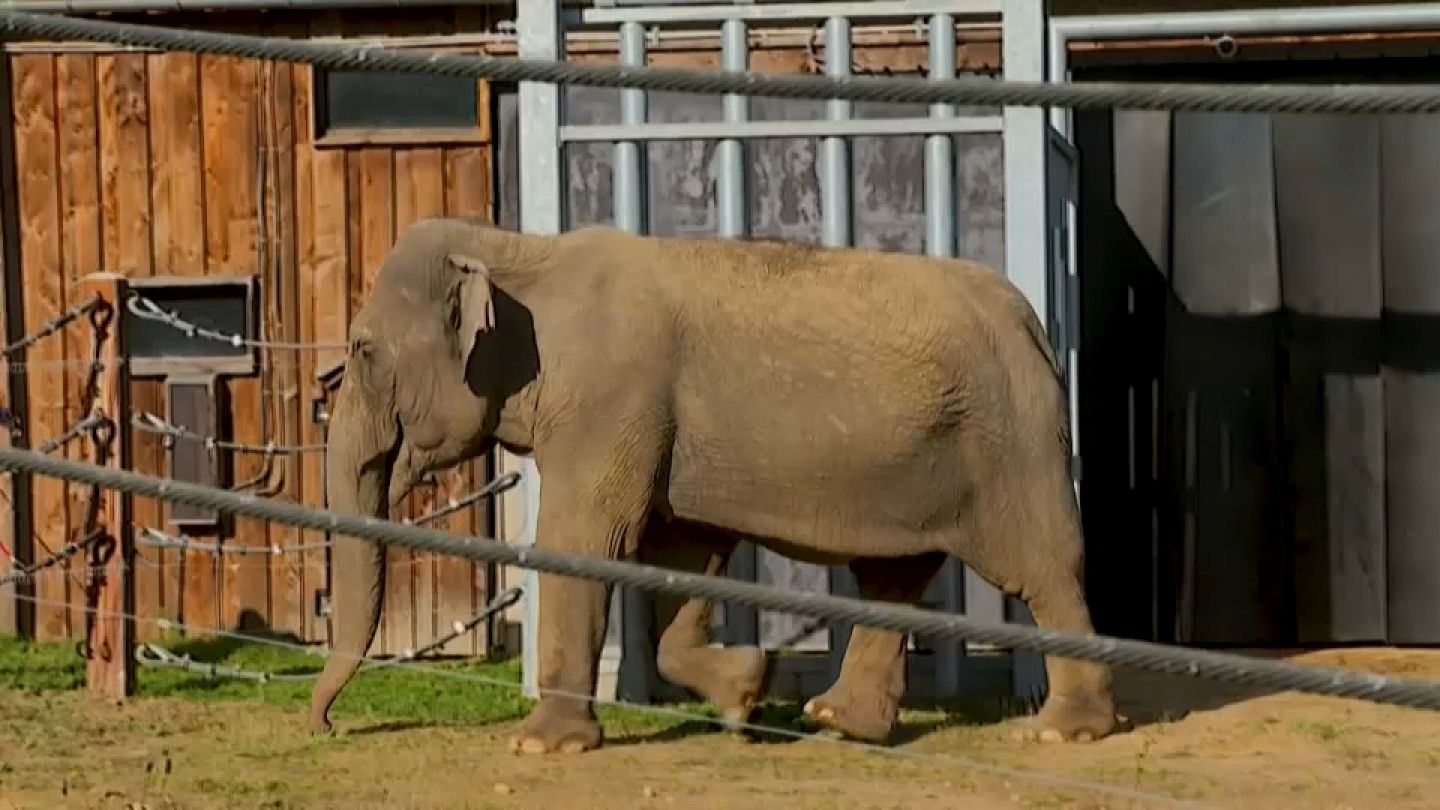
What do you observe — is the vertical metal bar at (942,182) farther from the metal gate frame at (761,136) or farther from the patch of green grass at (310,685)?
the patch of green grass at (310,685)

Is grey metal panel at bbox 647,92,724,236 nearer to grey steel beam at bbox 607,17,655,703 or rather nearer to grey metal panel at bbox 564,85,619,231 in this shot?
grey metal panel at bbox 564,85,619,231

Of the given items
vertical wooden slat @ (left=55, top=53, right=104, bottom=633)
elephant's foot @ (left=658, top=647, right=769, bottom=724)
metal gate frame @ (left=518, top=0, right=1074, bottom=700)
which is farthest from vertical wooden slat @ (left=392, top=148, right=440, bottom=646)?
elephant's foot @ (left=658, top=647, right=769, bottom=724)

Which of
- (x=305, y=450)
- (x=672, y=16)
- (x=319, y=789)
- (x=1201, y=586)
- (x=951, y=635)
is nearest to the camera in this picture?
(x=951, y=635)

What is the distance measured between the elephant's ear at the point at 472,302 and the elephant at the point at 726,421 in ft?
0.05

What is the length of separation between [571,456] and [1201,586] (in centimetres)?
374

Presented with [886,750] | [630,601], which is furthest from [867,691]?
[886,750]

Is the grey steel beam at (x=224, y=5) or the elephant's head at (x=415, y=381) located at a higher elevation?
the grey steel beam at (x=224, y=5)

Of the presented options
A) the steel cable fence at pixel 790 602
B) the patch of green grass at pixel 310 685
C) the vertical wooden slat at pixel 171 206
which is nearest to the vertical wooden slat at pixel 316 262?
Answer: the vertical wooden slat at pixel 171 206

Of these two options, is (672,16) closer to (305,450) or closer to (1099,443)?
(305,450)

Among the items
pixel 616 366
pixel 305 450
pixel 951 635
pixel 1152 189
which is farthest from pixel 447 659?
pixel 951 635

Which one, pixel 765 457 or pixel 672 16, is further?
pixel 672 16

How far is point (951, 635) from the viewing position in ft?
7.81

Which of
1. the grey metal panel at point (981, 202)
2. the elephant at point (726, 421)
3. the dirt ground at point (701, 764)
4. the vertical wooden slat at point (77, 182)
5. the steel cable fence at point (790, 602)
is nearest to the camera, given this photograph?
the steel cable fence at point (790, 602)

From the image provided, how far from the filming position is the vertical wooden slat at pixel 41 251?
8648 millimetres
